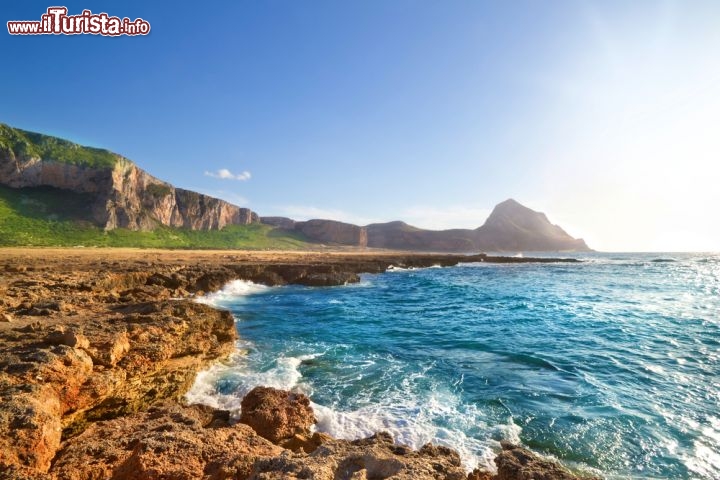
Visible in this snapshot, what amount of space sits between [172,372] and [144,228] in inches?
4067

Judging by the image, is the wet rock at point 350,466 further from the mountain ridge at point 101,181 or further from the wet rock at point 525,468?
the mountain ridge at point 101,181

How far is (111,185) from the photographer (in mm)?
88125

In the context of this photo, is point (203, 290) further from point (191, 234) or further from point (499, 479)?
point (191, 234)

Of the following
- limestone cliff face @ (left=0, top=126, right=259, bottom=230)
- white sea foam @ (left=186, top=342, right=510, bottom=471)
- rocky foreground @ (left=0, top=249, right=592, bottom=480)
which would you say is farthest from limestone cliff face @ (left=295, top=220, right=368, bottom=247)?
white sea foam @ (left=186, top=342, right=510, bottom=471)

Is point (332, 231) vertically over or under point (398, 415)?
over

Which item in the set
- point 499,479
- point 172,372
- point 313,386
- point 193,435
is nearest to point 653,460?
point 499,479

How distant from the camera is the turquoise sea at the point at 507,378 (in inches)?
277

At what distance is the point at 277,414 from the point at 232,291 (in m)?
23.8

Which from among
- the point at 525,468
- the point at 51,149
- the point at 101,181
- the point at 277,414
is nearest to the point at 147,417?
the point at 277,414

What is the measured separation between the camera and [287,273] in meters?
37.5

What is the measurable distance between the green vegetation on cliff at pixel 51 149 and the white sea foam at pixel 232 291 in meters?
83.8

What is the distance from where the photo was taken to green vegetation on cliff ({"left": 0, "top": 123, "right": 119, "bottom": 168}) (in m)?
77.9

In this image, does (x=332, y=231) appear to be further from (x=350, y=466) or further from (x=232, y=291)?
(x=350, y=466)

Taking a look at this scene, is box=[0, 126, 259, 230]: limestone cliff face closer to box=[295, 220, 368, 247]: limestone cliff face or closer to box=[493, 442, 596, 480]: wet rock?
box=[295, 220, 368, 247]: limestone cliff face
